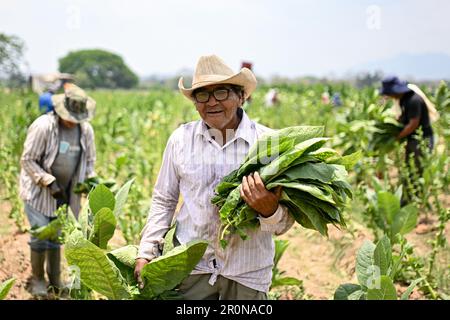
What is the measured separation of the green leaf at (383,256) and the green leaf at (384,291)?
160mm

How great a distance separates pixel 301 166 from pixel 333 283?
7.82 ft

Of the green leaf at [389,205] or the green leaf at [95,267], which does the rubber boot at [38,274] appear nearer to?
the green leaf at [95,267]

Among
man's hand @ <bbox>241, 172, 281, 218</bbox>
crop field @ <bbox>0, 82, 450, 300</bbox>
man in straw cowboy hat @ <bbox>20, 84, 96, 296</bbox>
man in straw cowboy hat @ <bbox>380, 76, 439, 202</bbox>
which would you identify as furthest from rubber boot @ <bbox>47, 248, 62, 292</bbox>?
man in straw cowboy hat @ <bbox>380, 76, 439, 202</bbox>

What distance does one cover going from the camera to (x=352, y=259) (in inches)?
166

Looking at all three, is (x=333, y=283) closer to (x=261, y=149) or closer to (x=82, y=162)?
(x=82, y=162)

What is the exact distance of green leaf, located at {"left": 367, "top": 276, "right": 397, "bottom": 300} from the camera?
198 cm

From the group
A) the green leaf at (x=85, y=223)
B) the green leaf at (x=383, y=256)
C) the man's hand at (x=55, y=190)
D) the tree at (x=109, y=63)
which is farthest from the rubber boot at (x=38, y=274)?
the tree at (x=109, y=63)

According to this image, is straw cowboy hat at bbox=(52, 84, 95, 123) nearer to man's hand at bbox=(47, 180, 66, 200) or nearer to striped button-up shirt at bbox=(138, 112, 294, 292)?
man's hand at bbox=(47, 180, 66, 200)

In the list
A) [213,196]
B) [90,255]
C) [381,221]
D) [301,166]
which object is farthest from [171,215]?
[381,221]

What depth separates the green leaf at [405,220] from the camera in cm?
336

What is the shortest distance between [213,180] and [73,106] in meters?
1.69

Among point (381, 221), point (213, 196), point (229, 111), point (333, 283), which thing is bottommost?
point (333, 283)

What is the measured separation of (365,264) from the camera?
228 cm

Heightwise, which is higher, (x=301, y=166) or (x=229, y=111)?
(x=229, y=111)
